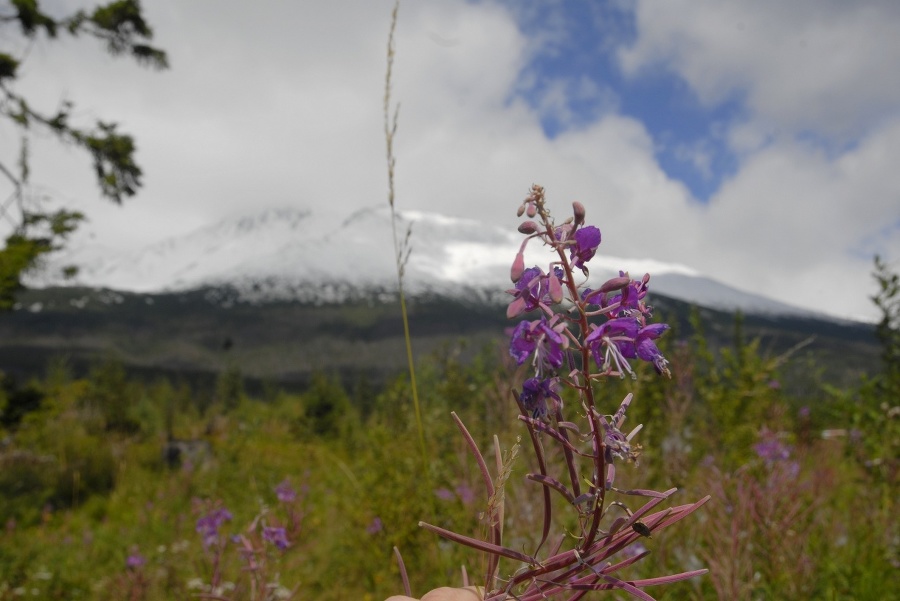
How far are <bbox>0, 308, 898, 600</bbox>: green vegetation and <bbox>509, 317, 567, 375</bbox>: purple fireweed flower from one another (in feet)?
0.87

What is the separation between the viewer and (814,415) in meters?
13.3

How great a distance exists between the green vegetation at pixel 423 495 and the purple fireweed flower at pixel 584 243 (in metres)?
0.38

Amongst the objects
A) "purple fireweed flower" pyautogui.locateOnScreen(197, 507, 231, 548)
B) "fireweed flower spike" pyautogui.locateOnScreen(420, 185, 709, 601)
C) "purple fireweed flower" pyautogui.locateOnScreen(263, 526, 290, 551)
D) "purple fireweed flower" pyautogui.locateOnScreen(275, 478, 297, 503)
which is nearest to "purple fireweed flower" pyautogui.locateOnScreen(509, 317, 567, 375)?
"fireweed flower spike" pyautogui.locateOnScreen(420, 185, 709, 601)

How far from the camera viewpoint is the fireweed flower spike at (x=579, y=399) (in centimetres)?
64

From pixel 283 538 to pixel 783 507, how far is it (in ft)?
8.28

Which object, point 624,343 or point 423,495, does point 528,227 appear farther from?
point 423,495

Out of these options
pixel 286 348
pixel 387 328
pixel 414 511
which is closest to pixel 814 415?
pixel 414 511

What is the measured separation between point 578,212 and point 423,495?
237 inches

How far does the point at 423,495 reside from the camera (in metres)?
6.27

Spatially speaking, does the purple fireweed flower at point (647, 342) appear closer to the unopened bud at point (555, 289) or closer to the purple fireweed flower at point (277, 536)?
the unopened bud at point (555, 289)

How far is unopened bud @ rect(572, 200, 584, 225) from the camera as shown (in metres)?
0.70

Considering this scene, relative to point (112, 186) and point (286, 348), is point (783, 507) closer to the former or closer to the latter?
point (112, 186)

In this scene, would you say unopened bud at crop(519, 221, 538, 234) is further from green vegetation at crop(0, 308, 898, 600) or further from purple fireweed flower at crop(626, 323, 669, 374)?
green vegetation at crop(0, 308, 898, 600)

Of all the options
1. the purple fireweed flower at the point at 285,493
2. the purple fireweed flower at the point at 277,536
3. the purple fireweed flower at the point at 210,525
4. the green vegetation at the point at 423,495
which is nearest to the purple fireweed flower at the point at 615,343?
the green vegetation at the point at 423,495
